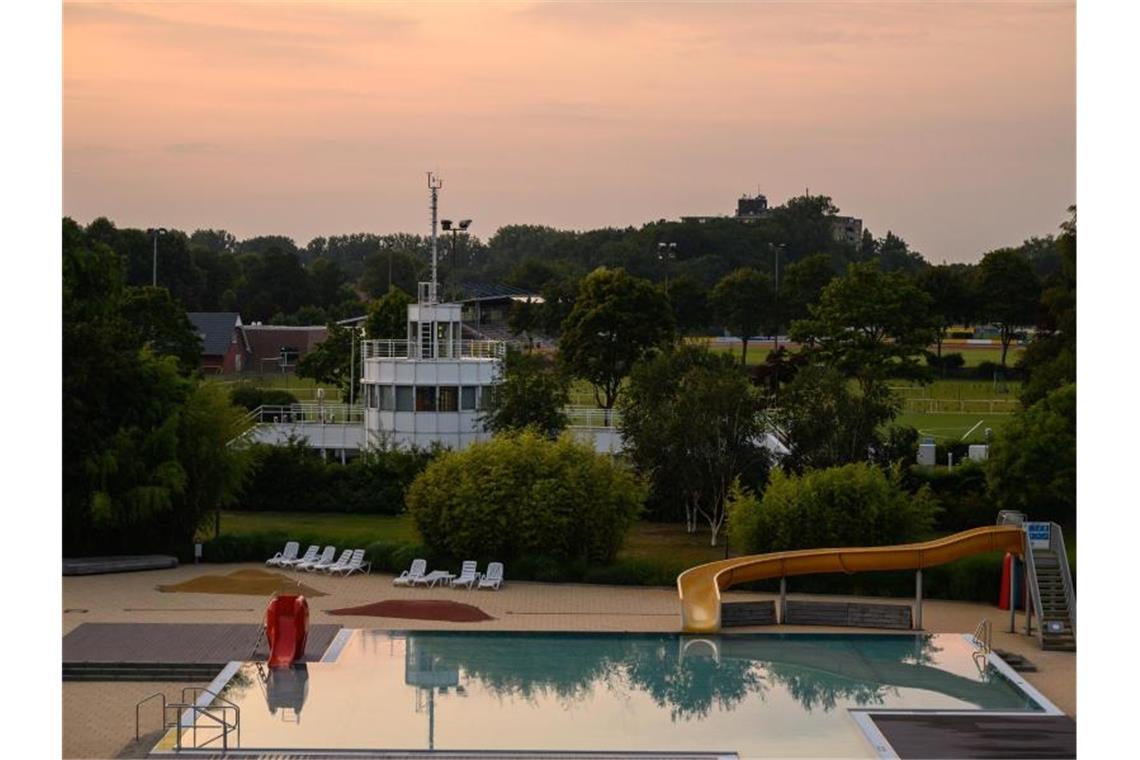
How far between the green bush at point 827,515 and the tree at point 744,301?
53613 millimetres

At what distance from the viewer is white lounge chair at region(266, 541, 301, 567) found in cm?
3631

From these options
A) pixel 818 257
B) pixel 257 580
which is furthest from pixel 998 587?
pixel 818 257

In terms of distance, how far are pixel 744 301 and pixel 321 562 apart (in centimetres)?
5495

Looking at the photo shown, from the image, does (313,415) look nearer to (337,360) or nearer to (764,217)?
(337,360)

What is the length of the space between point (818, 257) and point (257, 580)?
189ft

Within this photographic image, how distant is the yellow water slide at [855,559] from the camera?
102 feet

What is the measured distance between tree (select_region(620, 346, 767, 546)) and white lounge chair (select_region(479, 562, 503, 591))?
20.7 feet

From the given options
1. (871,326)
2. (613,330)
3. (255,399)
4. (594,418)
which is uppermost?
(871,326)

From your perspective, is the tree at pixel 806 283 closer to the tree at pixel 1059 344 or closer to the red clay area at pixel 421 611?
the tree at pixel 1059 344

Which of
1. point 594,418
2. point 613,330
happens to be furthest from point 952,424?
point 594,418

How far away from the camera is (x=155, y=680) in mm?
26703

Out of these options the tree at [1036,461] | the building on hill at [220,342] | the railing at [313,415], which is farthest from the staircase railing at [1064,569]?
the building on hill at [220,342]

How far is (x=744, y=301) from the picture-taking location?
3484 inches

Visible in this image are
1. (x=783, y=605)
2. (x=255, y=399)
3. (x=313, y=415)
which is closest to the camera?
(x=783, y=605)
